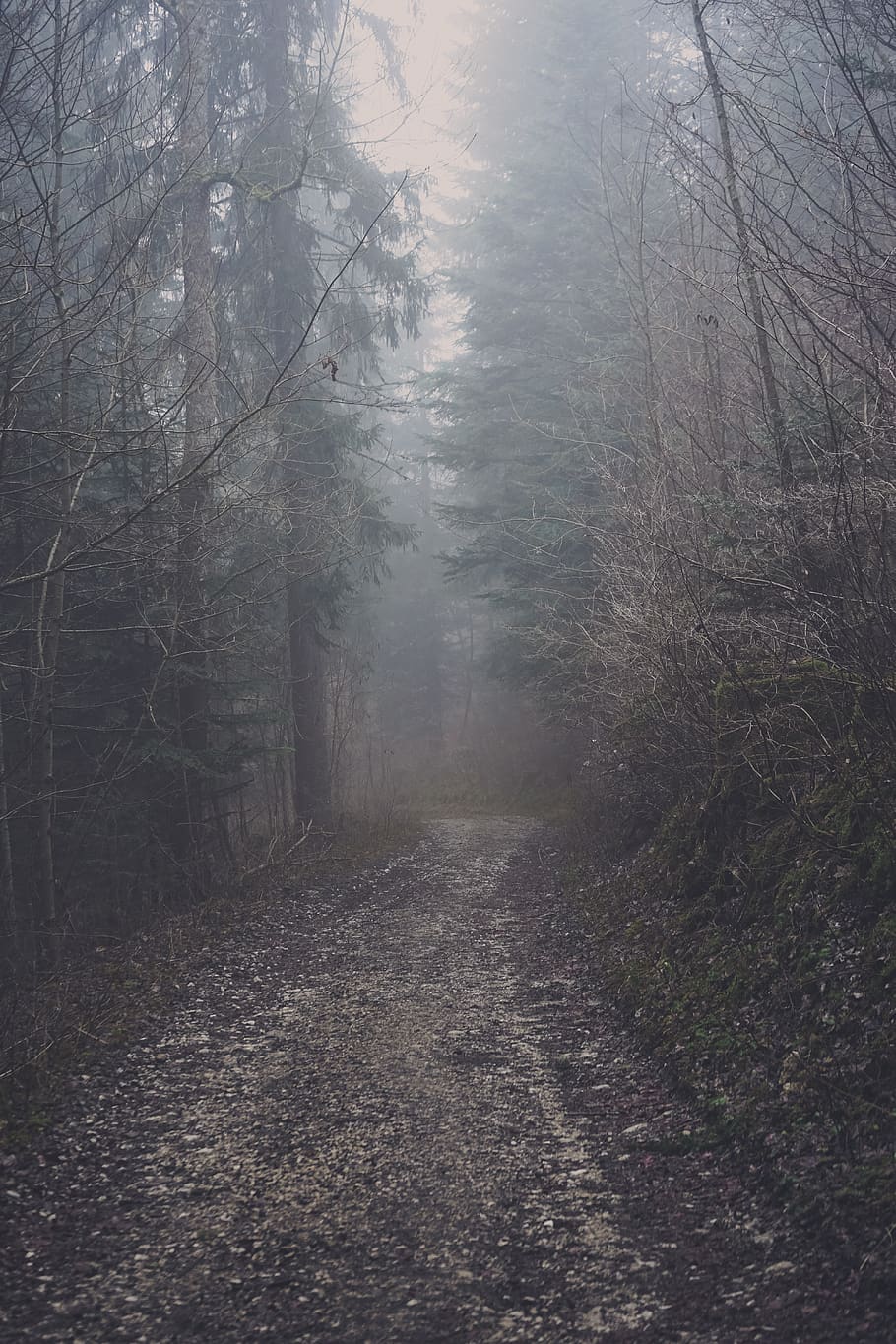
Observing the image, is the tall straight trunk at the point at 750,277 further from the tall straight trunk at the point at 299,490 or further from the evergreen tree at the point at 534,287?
the evergreen tree at the point at 534,287

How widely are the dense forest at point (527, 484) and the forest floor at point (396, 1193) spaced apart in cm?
47

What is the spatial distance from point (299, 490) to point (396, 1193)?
11578 millimetres

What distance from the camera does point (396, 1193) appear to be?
376cm

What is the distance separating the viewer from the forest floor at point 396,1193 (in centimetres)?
296

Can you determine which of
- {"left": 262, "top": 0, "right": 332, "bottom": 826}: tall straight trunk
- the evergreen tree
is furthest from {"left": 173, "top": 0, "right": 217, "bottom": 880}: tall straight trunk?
the evergreen tree

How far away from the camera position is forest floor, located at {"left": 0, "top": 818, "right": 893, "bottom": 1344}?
296cm

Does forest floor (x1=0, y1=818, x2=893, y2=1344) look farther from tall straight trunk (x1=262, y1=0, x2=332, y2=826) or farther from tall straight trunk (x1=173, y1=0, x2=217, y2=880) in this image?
tall straight trunk (x1=262, y1=0, x2=332, y2=826)

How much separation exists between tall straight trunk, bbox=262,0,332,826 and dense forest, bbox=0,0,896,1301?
8 centimetres

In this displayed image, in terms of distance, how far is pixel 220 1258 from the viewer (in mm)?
3365

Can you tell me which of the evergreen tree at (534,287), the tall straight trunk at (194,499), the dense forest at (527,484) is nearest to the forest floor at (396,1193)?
the dense forest at (527,484)

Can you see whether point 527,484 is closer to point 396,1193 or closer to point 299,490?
point 299,490

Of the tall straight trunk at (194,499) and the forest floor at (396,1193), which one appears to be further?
the tall straight trunk at (194,499)

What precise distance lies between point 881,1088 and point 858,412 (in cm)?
485

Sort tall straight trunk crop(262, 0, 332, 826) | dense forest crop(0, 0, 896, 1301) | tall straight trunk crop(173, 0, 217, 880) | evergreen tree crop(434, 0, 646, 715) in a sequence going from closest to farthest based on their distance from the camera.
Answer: dense forest crop(0, 0, 896, 1301) → tall straight trunk crop(173, 0, 217, 880) → tall straight trunk crop(262, 0, 332, 826) → evergreen tree crop(434, 0, 646, 715)
